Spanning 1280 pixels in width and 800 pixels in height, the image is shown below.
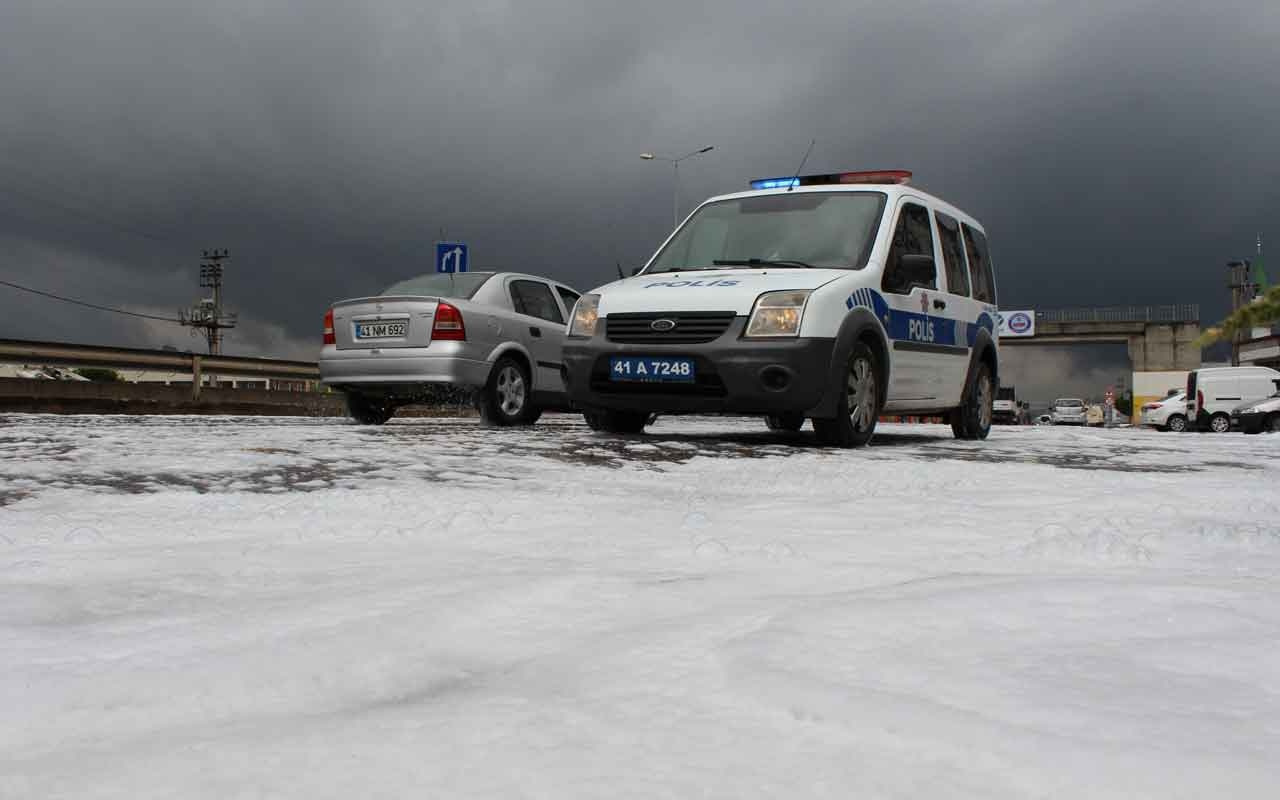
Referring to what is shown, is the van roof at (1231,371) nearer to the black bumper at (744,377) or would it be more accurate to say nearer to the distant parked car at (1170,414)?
the distant parked car at (1170,414)

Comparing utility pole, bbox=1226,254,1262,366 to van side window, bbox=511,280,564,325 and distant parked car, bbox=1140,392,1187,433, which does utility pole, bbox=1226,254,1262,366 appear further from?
van side window, bbox=511,280,564,325

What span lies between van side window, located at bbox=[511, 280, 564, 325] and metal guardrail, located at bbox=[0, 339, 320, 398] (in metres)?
7.11

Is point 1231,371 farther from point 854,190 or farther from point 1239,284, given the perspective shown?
point 1239,284

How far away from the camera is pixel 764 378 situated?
604cm

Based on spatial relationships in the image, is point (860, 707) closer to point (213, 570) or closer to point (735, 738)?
point (735, 738)

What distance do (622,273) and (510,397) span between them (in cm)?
195

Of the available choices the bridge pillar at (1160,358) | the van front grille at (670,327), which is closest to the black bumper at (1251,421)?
the van front grille at (670,327)

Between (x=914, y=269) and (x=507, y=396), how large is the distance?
146 inches

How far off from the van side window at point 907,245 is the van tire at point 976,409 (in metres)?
1.33

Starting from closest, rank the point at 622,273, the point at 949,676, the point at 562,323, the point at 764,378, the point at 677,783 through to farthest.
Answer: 1. the point at 677,783
2. the point at 949,676
3. the point at 764,378
4. the point at 622,273
5. the point at 562,323

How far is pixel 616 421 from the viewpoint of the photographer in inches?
290

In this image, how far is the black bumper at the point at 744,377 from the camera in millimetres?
6020

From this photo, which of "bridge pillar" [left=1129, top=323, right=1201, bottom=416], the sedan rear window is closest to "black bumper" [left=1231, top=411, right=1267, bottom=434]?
the sedan rear window

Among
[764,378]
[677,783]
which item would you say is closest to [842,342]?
[764,378]
